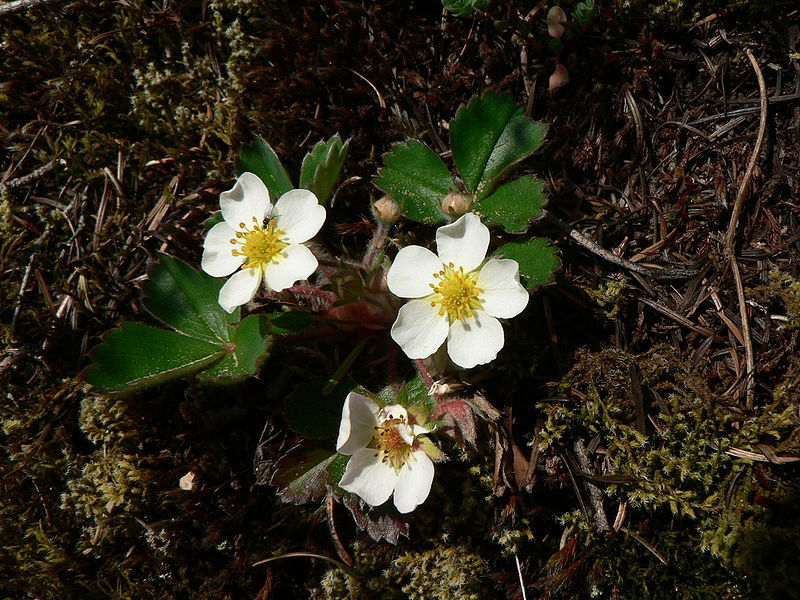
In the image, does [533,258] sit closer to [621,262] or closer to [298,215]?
[621,262]

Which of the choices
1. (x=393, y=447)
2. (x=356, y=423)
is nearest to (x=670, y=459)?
(x=393, y=447)

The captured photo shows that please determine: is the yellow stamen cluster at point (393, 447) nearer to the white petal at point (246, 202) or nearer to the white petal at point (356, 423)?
the white petal at point (356, 423)

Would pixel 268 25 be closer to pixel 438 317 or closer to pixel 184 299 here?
pixel 184 299

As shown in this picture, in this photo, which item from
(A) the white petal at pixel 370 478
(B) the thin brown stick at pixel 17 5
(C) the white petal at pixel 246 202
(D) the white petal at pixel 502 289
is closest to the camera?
(D) the white petal at pixel 502 289

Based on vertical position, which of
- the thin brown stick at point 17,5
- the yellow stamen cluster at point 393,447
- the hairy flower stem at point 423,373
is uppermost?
the thin brown stick at point 17,5

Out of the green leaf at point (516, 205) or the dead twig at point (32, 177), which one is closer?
the green leaf at point (516, 205)

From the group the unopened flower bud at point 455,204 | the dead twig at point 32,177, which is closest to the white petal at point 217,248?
the unopened flower bud at point 455,204

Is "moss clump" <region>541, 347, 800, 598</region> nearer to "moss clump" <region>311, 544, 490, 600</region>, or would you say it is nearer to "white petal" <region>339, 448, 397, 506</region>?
"moss clump" <region>311, 544, 490, 600</region>
